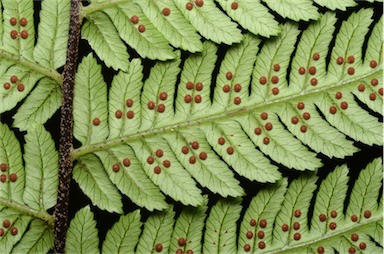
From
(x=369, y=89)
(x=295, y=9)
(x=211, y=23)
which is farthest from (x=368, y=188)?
(x=211, y=23)

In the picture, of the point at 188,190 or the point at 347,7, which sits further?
the point at 347,7

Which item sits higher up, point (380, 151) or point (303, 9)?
point (303, 9)

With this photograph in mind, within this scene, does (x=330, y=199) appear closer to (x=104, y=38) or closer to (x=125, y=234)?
(x=125, y=234)

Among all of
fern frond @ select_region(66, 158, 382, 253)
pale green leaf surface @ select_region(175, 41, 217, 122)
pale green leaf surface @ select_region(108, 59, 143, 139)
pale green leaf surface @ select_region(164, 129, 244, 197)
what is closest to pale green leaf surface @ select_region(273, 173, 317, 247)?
fern frond @ select_region(66, 158, 382, 253)

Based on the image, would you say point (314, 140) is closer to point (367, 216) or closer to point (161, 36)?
point (367, 216)

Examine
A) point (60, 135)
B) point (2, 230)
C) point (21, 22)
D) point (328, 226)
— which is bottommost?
point (2, 230)

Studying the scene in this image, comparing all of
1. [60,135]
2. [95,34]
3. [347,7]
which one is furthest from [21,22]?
[347,7]
